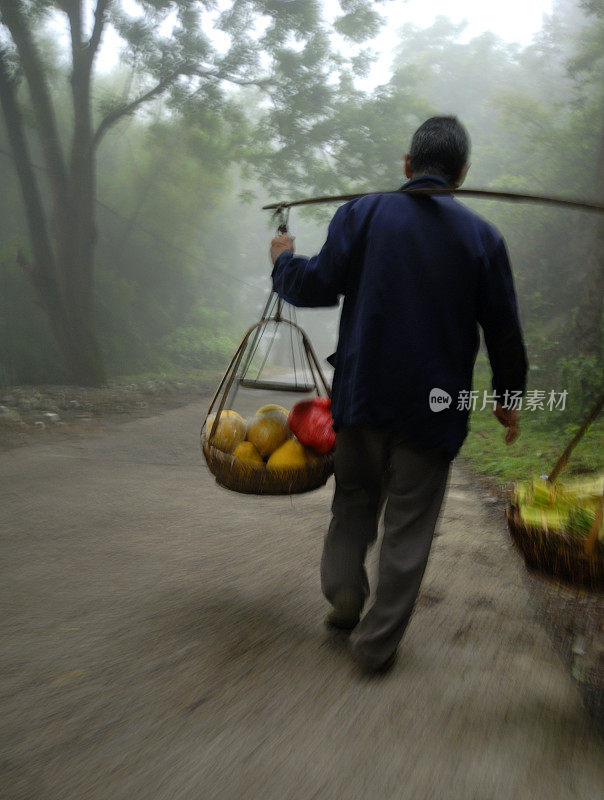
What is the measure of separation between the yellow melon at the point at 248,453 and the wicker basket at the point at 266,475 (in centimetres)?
3

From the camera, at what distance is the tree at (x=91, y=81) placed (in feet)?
37.6

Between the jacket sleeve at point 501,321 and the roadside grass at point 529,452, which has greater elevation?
the jacket sleeve at point 501,321

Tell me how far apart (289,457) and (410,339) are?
29.6 inches

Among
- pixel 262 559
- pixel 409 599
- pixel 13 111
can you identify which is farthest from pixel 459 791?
pixel 13 111

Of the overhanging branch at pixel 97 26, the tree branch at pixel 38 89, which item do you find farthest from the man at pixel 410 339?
the overhanging branch at pixel 97 26

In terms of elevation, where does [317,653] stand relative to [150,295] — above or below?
below

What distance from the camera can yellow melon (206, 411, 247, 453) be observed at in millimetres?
2701

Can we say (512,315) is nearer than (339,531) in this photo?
Yes

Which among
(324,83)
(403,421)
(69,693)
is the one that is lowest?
(69,693)

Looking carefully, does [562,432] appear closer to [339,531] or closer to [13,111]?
[339,531]

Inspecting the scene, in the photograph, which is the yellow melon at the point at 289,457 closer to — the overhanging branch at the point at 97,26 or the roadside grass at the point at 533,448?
the roadside grass at the point at 533,448

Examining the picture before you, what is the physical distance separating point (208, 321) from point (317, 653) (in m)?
22.8

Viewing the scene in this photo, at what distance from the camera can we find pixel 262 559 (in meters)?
3.42

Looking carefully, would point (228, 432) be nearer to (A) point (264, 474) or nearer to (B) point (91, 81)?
(A) point (264, 474)
